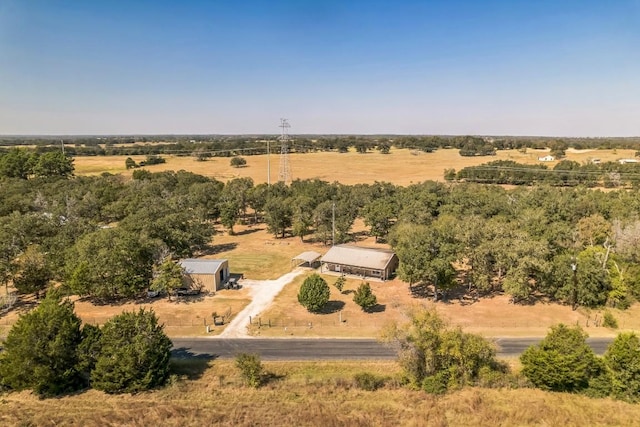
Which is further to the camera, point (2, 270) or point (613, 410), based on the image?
point (2, 270)

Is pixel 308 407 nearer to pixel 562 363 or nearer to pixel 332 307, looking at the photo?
pixel 332 307

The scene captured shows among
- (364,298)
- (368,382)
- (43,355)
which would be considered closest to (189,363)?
(43,355)

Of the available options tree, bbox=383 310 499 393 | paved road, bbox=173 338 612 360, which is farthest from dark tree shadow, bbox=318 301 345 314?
tree, bbox=383 310 499 393

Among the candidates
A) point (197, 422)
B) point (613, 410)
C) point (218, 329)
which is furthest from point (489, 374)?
point (218, 329)

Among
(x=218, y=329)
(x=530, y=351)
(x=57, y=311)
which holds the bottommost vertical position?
(x=218, y=329)

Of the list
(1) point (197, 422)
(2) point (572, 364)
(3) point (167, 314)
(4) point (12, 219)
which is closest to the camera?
(1) point (197, 422)

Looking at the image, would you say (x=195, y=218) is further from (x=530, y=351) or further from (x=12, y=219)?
(x=530, y=351)
